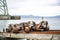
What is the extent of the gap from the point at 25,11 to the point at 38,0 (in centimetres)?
18

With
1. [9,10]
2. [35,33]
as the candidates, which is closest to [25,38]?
[35,33]

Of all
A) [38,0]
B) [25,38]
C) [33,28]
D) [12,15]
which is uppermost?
[38,0]

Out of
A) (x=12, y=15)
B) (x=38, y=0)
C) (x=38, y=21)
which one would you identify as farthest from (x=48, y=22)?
(x=12, y=15)

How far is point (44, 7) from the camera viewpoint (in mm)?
1570

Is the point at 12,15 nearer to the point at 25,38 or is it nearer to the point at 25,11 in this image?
the point at 25,11

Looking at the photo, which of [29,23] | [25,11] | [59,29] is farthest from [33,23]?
[59,29]

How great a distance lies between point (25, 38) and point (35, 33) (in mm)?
121

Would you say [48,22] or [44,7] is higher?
[44,7]

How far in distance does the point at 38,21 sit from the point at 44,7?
0.16 meters

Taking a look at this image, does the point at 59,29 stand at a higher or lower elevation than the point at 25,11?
lower

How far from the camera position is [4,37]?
1.64m

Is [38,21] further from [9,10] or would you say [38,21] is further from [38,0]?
[9,10]

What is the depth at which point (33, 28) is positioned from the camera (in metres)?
1.59

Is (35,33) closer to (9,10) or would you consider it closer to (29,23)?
(29,23)
